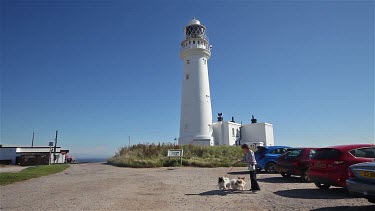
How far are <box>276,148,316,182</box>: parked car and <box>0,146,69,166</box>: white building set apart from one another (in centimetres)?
2976

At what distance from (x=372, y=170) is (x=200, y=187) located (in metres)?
5.87

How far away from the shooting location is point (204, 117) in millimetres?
34312

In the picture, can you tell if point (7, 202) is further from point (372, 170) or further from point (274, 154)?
point (274, 154)

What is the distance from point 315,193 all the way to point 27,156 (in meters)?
38.2

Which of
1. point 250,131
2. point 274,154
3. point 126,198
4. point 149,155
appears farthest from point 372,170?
point 250,131

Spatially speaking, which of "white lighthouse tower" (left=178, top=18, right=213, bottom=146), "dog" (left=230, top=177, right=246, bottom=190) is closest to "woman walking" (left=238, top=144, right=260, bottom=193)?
"dog" (left=230, top=177, right=246, bottom=190)

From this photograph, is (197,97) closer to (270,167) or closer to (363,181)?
(270,167)

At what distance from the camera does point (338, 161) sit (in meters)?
8.73

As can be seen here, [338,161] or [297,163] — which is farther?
[297,163]

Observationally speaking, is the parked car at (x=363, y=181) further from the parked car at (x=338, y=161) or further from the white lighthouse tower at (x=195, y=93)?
the white lighthouse tower at (x=195, y=93)

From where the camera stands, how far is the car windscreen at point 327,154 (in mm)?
8981

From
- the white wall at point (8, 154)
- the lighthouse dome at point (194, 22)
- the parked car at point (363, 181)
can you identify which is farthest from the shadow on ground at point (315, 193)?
the white wall at point (8, 154)

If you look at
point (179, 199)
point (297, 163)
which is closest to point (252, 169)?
point (179, 199)

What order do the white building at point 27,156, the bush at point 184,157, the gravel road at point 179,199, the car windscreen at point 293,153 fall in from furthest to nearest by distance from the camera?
the white building at point 27,156
the bush at point 184,157
the car windscreen at point 293,153
the gravel road at point 179,199
